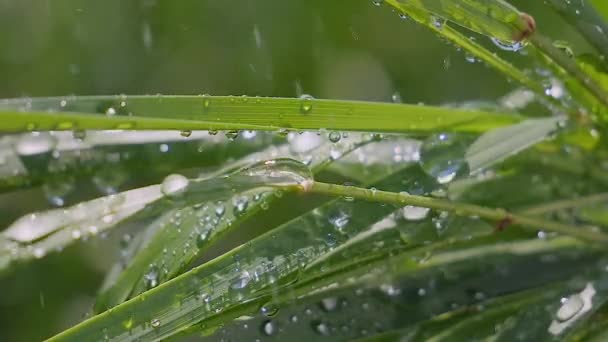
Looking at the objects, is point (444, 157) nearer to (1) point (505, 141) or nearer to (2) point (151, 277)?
(1) point (505, 141)

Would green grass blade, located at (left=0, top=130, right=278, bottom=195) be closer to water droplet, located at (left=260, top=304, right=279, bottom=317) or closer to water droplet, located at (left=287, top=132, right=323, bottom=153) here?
water droplet, located at (left=287, top=132, right=323, bottom=153)

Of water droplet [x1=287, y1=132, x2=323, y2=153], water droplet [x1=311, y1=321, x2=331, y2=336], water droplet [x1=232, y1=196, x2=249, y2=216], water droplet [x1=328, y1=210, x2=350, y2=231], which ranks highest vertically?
water droplet [x1=287, y1=132, x2=323, y2=153]

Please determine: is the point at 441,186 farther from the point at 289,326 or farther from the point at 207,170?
the point at 207,170

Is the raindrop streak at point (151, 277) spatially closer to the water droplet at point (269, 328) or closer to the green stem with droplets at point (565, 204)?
the water droplet at point (269, 328)

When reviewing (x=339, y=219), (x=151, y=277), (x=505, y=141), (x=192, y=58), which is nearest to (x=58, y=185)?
(x=151, y=277)

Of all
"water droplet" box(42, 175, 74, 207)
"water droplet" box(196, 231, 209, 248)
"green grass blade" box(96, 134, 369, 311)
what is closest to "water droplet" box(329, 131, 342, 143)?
"green grass blade" box(96, 134, 369, 311)
